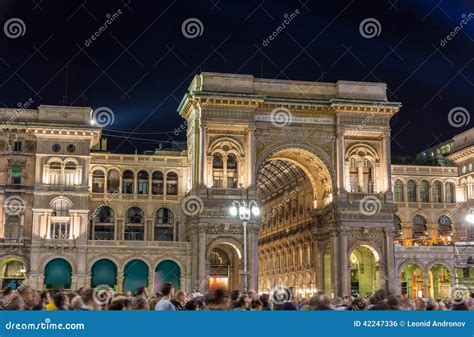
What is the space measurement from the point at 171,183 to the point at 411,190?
2876 centimetres

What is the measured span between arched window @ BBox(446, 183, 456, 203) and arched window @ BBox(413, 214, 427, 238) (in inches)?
151

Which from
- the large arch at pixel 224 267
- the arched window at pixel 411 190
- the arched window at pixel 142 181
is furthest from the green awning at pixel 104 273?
the arched window at pixel 411 190

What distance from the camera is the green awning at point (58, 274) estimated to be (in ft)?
215

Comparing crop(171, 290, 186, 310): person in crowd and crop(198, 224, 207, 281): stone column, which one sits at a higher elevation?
crop(198, 224, 207, 281): stone column

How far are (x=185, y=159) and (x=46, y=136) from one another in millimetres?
14511

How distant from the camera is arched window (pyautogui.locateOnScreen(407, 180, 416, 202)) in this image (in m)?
85.3

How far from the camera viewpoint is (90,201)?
72312mm

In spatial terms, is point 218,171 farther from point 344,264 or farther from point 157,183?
point 344,264

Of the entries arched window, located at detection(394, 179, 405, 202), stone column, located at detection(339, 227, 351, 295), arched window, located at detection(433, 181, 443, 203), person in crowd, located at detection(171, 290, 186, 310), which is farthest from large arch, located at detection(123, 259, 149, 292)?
person in crowd, located at detection(171, 290, 186, 310)

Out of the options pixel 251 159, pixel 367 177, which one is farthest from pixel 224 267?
pixel 367 177

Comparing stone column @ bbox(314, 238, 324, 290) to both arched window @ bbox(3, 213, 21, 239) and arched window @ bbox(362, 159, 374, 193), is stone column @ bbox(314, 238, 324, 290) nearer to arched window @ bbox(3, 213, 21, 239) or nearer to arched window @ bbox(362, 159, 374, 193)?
arched window @ bbox(362, 159, 374, 193)

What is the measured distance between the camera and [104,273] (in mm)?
67312

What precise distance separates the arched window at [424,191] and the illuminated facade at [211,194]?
28.5 feet

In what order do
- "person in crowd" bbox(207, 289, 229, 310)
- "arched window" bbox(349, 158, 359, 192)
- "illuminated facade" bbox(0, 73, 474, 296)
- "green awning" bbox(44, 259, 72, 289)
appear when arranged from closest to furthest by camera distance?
"person in crowd" bbox(207, 289, 229, 310) → "green awning" bbox(44, 259, 72, 289) → "illuminated facade" bbox(0, 73, 474, 296) → "arched window" bbox(349, 158, 359, 192)
